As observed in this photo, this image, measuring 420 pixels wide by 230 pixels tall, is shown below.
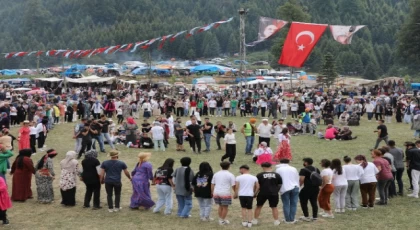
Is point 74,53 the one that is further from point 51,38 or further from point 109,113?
point 51,38

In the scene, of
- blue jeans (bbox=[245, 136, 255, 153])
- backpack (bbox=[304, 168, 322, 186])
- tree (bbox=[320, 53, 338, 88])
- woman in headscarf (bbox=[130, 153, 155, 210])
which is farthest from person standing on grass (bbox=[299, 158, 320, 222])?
tree (bbox=[320, 53, 338, 88])

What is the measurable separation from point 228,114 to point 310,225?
932 inches

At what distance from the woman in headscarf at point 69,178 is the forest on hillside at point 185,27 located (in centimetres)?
6896

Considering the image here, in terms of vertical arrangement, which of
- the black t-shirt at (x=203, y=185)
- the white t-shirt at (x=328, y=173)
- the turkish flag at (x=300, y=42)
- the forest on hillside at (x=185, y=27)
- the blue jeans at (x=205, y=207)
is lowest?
the blue jeans at (x=205, y=207)

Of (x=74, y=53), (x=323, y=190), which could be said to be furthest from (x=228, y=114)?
(x=323, y=190)

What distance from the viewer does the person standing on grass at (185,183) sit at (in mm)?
Result: 10633

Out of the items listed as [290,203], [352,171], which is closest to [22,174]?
[290,203]

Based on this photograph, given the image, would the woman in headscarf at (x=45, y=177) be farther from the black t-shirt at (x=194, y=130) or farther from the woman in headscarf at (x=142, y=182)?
the black t-shirt at (x=194, y=130)

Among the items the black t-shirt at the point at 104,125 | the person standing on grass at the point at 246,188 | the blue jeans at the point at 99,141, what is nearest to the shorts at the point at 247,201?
the person standing on grass at the point at 246,188

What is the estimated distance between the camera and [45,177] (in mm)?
11977

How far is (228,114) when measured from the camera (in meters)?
33.9

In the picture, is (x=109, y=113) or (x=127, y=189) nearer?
(x=127, y=189)

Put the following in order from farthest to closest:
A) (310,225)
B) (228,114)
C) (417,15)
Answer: (417,15) → (228,114) → (310,225)

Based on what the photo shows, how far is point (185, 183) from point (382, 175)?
4272 millimetres
